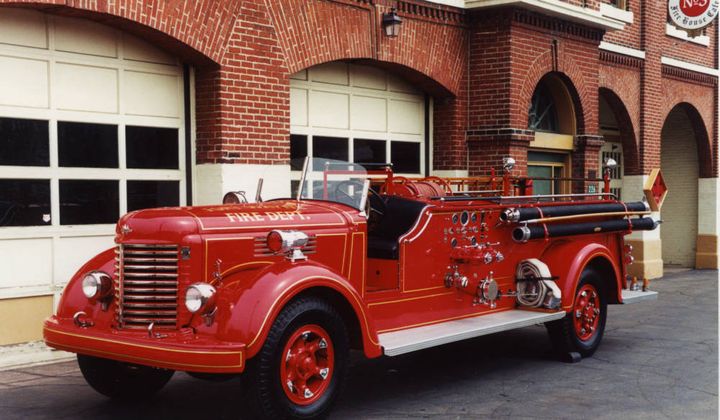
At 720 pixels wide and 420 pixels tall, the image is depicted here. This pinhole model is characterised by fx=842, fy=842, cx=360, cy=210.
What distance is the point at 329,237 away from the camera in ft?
20.4

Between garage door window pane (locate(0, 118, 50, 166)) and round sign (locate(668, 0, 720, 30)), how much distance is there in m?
12.4

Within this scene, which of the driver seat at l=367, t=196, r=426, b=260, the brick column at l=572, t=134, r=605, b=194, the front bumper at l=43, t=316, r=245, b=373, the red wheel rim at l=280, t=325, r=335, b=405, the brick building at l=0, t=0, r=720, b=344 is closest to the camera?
the front bumper at l=43, t=316, r=245, b=373

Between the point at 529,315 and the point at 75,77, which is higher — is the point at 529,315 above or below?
below

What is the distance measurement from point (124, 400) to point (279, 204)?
188cm

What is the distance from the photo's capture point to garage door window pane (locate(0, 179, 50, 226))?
7867 millimetres

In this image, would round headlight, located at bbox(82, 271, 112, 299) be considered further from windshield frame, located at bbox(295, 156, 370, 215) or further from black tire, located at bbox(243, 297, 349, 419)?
windshield frame, located at bbox(295, 156, 370, 215)

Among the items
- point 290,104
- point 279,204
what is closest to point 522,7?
point 290,104

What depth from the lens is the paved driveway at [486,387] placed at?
6121 millimetres

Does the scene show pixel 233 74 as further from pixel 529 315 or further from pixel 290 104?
pixel 529 315

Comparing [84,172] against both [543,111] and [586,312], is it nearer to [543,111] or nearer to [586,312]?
[586,312]

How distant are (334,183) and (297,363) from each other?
1.79 m

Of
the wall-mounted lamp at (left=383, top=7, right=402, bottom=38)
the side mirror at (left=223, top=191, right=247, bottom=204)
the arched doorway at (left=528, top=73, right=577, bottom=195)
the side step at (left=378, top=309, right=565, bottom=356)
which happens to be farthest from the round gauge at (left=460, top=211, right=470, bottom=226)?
the arched doorway at (left=528, top=73, right=577, bottom=195)

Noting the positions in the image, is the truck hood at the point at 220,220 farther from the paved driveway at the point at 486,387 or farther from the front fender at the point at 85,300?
the paved driveway at the point at 486,387

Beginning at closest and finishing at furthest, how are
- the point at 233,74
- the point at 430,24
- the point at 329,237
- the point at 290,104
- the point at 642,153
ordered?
the point at 329,237, the point at 233,74, the point at 290,104, the point at 430,24, the point at 642,153
